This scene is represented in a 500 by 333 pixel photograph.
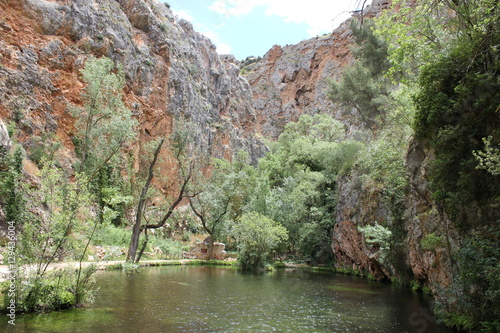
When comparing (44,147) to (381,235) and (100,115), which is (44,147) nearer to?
(100,115)

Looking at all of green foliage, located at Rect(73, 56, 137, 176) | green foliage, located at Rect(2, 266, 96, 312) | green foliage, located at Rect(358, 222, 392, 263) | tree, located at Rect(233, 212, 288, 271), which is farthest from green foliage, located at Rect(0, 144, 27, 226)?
green foliage, located at Rect(358, 222, 392, 263)

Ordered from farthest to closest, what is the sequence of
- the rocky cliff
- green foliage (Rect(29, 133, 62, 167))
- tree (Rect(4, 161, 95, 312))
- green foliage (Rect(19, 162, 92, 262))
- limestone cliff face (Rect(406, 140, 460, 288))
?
green foliage (Rect(29, 133, 62, 167)) < the rocky cliff < limestone cliff face (Rect(406, 140, 460, 288)) < green foliage (Rect(19, 162, 92, 262)) < tree (Rect(4, 161, 95, 312))

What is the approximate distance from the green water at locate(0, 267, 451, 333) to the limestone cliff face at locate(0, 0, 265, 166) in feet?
61.4

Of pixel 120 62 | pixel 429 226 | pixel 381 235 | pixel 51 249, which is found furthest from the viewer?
pixel 120 62

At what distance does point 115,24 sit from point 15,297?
36542mm

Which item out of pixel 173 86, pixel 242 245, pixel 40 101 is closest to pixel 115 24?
pixel 173 86

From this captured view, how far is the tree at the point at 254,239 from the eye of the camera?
2633 cm

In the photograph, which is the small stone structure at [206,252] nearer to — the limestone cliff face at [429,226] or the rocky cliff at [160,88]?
the rocky cliff at [160,88]

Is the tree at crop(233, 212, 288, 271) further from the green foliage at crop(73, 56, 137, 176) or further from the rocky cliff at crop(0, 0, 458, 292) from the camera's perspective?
the green foliage at crop(73, 56, 137, 176)

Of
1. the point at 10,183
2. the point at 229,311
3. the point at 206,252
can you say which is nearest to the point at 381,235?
the point at 229,311

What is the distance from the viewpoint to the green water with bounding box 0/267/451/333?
8.50 metres

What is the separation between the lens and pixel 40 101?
28.6 meters

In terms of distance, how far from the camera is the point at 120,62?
3597cm

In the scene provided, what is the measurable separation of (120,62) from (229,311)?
3303 centimetres
